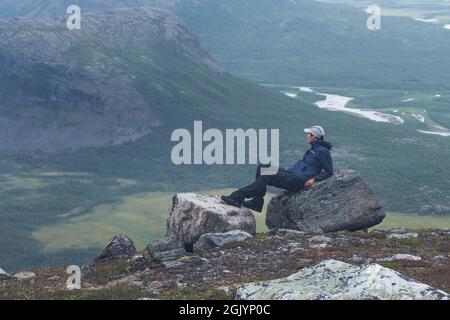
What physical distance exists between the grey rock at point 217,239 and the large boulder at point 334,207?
13.6ft

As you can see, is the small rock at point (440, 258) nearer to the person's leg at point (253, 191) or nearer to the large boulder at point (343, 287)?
the large boulder at point (343, 287)

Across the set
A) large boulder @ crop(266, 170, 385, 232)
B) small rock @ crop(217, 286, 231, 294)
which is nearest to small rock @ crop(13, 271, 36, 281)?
small rock @ crop(217, 286, 231, 294)

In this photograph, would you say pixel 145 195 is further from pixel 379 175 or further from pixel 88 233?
pixel 379 175

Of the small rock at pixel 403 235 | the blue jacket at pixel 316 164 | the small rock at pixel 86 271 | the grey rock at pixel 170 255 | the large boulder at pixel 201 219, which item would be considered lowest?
the small rock at pixel 86 271

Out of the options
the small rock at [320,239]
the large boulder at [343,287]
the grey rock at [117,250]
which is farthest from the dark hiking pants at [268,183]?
the large boulder at [343,287]

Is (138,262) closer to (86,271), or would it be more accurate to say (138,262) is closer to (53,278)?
(86,271)

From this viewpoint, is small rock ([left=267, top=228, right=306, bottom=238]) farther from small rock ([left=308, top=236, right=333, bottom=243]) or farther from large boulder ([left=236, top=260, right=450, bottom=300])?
large boulder ([left=236, top=260, right=450, bottom=300])

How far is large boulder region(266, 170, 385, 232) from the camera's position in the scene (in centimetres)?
3816

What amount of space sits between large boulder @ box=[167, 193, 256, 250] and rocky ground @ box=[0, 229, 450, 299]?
1.52m

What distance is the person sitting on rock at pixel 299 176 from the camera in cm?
3775

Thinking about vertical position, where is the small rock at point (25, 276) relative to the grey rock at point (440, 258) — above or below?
below

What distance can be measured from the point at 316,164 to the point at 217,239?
698 cm

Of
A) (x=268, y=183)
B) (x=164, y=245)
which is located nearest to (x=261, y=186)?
(x=268, y=183)
